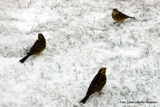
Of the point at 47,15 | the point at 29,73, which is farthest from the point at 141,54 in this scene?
the point at 47,15

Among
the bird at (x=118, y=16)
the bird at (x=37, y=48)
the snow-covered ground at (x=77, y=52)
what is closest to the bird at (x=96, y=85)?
the snow-covered ground at (x=77, y=52)

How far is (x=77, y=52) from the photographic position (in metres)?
7.94

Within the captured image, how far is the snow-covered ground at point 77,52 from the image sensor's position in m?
6.28

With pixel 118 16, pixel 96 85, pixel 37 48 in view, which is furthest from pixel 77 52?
pixel 118 16

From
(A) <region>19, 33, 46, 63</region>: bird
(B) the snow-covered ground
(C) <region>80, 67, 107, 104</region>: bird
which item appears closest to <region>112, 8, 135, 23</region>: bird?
(B) the snow-covered ground

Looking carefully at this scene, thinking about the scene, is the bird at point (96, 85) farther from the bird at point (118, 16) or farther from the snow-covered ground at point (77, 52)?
the bird at point (118, 16)

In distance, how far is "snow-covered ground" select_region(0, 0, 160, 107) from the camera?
6281 millimetres

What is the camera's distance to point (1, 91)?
6312 millimetres

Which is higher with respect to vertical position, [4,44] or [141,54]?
[141,54]

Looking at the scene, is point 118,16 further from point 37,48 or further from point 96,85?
point 96,85

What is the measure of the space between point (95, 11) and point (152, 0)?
2628mm

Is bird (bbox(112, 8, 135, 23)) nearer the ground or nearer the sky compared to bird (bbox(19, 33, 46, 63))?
nearer the sky

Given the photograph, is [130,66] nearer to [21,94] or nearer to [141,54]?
[141,54]

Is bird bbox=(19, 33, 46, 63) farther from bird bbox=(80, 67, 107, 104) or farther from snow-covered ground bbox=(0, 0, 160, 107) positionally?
bird bbox=(80, 67, 107, 104)
